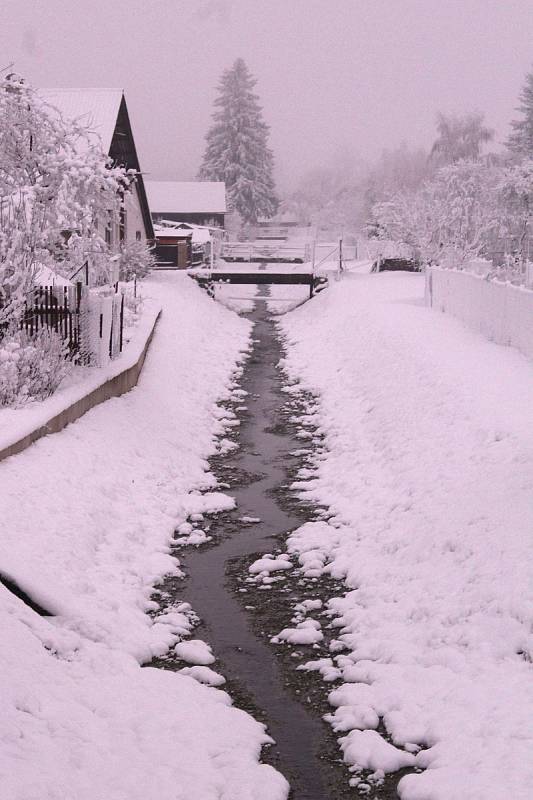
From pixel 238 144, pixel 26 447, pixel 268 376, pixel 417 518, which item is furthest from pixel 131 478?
pixel 238 144

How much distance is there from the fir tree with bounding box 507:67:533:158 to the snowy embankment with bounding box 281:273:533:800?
4675cm

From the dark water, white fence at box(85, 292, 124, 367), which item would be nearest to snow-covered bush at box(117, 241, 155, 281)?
white fence at box(85, 292, 124, 367)

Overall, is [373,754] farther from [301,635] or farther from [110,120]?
[110,120]

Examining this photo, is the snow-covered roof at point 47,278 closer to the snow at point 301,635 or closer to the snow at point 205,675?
the snow at point 301,635

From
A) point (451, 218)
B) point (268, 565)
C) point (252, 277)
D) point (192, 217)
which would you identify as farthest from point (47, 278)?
point (192, 217)

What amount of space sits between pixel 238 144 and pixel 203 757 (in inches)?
2914

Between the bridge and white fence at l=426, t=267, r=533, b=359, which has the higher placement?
the bridge

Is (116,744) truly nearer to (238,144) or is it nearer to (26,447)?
(26,447)

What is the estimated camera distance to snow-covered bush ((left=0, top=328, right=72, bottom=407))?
1046 centimetres

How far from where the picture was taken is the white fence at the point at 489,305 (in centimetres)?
1595

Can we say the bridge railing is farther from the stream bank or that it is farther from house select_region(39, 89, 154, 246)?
the stream bank

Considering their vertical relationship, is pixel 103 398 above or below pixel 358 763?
above

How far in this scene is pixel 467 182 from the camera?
45906mm

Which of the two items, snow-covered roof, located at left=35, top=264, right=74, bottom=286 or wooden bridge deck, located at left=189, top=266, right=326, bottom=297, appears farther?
wooden bridge deck, located at left=189, top=266, right=326, bottom=297
